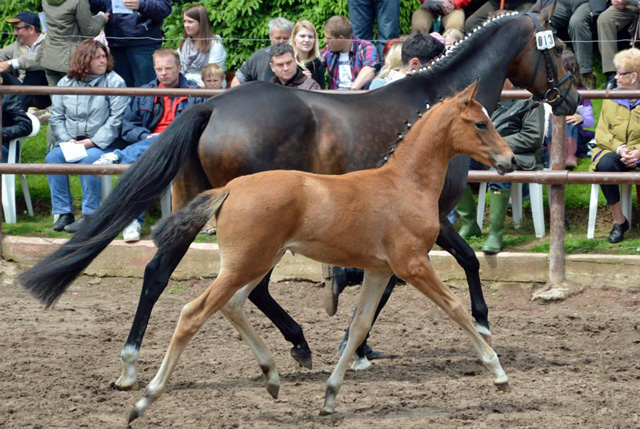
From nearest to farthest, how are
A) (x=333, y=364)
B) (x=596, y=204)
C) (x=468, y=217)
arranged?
1. (x=333, y=364)
2. (x=596, y=204)
3. (x=468, y=217)

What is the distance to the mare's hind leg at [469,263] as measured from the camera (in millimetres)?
6223

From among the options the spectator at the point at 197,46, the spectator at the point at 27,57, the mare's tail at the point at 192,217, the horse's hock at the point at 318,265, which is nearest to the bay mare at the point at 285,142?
the mare's tail at the point at 192,217

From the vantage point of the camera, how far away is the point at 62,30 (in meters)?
9.86

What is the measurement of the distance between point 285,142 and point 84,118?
351 centimetres

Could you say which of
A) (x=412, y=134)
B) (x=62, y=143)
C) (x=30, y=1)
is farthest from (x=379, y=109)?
(x=30, y=1)

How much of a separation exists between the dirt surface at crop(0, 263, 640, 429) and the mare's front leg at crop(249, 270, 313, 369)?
10cm

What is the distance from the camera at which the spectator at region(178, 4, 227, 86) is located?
384 inches

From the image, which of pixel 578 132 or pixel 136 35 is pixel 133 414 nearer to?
pixel 578 132

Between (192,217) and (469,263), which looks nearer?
(192,217)

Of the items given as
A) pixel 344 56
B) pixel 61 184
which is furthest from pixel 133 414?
pixel 344 56

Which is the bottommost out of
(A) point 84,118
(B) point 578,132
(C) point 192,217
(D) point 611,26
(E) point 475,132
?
(B) point 578,132

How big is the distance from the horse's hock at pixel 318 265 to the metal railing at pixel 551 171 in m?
0.15

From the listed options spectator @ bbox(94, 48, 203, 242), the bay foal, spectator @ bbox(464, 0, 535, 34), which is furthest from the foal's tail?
spectator @ bbox(464, 0, 535, 34)

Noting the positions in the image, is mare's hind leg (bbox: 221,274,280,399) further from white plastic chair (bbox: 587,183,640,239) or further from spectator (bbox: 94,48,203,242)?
white plastic chair (bbox: 587,183,640,239)
